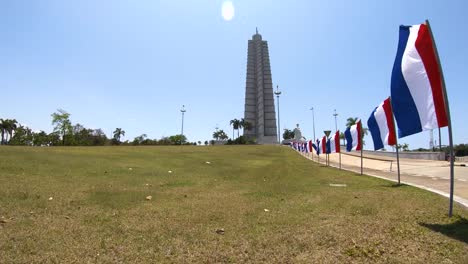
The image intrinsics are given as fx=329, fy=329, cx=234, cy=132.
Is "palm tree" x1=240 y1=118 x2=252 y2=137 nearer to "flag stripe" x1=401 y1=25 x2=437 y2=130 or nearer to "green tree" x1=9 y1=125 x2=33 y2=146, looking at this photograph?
"green tree" x1=9 y1=125 x2=33 y2=146

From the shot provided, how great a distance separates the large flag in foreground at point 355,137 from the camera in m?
22.1

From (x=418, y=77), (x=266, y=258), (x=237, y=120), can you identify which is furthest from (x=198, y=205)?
(x=237, y=120)

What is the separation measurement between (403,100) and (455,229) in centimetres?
306

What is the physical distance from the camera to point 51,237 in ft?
18.2

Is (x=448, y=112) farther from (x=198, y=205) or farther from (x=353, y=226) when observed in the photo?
(x=198, y=205)

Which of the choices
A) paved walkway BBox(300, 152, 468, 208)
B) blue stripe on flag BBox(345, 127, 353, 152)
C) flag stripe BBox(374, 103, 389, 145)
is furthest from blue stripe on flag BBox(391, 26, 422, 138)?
Answer: blue stripe on flag BBox(345, 127, 353, 152)

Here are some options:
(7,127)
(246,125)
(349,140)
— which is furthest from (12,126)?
(349,140)

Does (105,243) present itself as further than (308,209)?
No

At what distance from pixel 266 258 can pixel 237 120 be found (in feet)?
475

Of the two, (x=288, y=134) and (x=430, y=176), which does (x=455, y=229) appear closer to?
(x=430, y=176)

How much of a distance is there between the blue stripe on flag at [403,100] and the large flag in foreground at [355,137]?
14.6 meters

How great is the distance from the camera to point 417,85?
7531mm

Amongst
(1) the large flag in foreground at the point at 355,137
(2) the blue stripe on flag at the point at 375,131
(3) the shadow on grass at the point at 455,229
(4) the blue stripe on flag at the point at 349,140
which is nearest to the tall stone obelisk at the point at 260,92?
(4) the blue stripe on flag at the point at 349,140

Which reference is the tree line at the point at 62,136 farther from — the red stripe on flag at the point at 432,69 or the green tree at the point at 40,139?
the red stripe on flag at the point at 432,69
